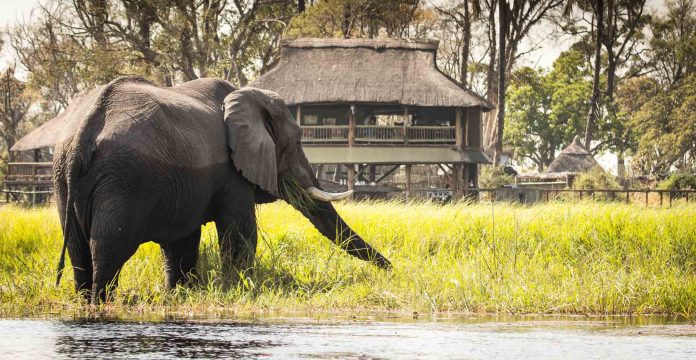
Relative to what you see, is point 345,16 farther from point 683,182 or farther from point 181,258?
point 181,258

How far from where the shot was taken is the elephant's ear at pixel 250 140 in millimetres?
11422

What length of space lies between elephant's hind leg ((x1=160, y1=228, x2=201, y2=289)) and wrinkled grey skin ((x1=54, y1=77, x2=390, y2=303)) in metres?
0.01

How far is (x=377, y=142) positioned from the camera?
123 feet

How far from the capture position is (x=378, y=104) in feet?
122

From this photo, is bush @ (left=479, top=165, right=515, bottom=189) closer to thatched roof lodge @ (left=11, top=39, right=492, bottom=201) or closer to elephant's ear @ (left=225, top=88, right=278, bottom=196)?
thatched roof lodge @ (left=11, top=39, right=492, bottom=201)

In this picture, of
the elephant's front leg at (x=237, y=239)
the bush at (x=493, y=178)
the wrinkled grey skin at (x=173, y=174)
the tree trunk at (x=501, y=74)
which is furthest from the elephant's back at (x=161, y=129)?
the tree trunk at (x=501, y=74)

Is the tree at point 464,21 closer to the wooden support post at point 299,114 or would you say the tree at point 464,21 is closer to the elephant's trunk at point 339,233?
the wooden support post at point 299,114

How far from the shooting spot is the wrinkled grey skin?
9711mm

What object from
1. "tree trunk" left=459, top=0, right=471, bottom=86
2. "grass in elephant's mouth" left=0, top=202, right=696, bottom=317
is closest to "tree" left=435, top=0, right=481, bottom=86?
"tree trunk" left=459, top=0, right=471, bottom=86

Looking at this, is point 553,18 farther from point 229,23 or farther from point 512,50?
point 229,23

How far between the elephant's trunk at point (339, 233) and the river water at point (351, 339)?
2.49 m

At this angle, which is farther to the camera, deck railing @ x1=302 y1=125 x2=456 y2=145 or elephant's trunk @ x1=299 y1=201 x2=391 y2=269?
deck railing @ x1=302 y1=125 x2=456 y2=145

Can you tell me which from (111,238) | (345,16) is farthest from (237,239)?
(345,16)

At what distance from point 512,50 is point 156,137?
1564 inches
